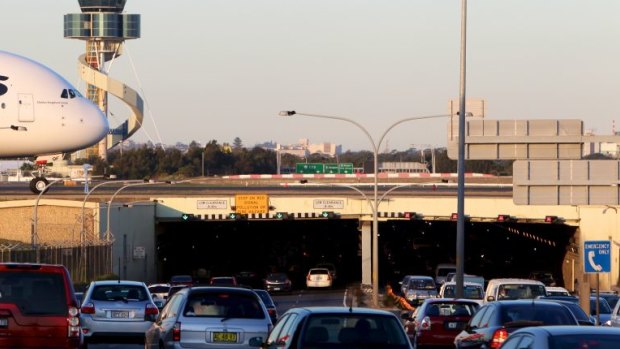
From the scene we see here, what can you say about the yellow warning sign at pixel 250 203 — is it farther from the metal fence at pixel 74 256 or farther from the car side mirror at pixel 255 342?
the car side mirror at pixel 255 342

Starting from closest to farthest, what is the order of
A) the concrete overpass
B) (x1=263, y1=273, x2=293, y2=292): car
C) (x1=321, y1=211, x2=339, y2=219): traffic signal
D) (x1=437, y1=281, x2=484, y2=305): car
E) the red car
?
1. the red car
2. (x1=437, y1=281, x2=484, y2=305): car
3. the concrete overpass
4. (x1=263, y1=273, x2=293, y2=292): car
5. (x1=321, y1=211, x2=339, y2=219): traffic signal

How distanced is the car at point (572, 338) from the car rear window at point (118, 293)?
1541cm

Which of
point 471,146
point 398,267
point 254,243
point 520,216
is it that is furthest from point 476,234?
point 471,146

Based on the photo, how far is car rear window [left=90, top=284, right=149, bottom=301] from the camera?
27328mm

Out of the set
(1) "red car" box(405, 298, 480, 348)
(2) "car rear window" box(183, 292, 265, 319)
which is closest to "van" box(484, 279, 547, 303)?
(1) "red car" box(405, 298, 480, 348)

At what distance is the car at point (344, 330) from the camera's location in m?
15.1

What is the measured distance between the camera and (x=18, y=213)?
74875mm

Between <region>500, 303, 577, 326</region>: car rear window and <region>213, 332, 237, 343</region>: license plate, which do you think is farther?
<region>500, 303, 577, 326</region>: car rear window

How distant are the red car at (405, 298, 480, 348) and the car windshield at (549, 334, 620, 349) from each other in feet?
46.2

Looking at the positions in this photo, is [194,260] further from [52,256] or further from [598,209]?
[52,256]

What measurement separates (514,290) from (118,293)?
476 inches

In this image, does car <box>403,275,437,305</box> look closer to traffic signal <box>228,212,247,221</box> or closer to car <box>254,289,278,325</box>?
car <box>254,289,278,325</box>

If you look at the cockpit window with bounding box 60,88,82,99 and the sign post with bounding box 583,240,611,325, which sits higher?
the cockpit window with bounding box 60,88,82,99

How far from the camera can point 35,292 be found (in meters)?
19.1
